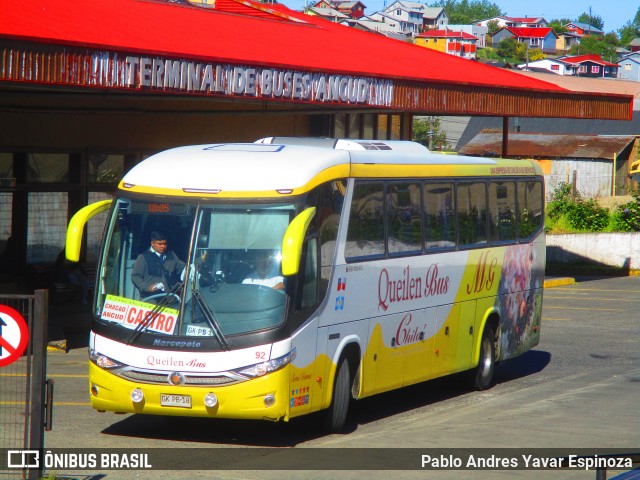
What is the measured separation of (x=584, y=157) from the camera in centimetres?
5212

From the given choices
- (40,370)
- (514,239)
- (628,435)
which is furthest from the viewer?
(514,239)

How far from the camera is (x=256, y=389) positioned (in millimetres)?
10680

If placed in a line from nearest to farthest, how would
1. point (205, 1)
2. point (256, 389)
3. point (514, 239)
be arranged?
point (256, 389)
point (514, 239)
point (205, 1)

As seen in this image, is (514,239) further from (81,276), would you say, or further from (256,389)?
(81,276)

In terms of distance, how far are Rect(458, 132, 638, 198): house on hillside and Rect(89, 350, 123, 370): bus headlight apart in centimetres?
3776

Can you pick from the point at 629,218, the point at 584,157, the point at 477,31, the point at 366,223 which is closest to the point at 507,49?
the point at 477,31

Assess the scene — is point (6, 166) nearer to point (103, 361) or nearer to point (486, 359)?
point (486, 359)

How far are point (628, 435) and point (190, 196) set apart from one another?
17.8ft

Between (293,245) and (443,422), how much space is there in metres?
3.70

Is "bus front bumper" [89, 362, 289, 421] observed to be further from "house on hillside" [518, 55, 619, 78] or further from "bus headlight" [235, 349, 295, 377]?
"house on hillside" [518, 55, 619, 78]

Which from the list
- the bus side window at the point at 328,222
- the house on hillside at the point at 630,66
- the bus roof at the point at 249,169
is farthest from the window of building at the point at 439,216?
the house on hillside at the point at 630,66

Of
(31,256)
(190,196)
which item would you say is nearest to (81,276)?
(31,256)

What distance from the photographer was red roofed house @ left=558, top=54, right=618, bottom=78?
143375 millimetres

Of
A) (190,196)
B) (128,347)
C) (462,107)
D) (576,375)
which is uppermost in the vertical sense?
(462,107)
